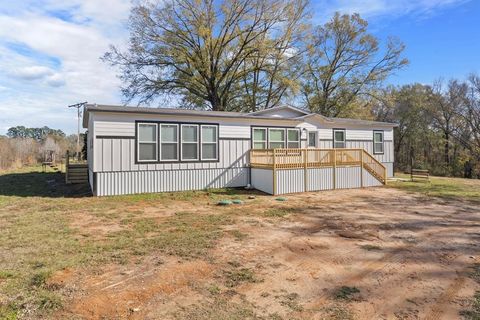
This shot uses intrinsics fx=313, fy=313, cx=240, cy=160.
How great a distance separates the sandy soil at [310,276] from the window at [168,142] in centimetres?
565

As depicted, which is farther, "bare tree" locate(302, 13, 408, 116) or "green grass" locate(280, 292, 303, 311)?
"bare tree" locate(302, 13, 408, 116)

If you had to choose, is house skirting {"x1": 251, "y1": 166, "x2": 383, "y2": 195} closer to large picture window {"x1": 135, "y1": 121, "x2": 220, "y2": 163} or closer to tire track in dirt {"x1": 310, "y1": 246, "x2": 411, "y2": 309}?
large picture window {"x1": 135, "y1": 121, "x2": 220, "y2": 163}

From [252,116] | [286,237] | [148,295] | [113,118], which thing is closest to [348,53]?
[252,116]

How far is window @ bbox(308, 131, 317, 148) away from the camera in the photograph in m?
15.9

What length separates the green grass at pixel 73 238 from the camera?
3645mm

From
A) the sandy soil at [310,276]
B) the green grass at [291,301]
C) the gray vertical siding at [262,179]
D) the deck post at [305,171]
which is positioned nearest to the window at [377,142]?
the deck post at [305,171]

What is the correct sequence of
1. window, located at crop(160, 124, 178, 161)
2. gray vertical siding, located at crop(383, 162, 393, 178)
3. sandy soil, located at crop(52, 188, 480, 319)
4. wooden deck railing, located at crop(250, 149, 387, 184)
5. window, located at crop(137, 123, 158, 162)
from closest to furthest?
sandy soil, located at crop(52, 188, 480, 319) < window, located at crop(137, 123, 158, 162) < window, located at crop(160, 124, 178, 161) < wooden deck railing, located at crop(250, 149, 387, 184) < gray vertical siding, located at crop(383, 162, 393, 178)

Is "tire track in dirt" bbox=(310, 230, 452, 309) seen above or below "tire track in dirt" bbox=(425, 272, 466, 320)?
above

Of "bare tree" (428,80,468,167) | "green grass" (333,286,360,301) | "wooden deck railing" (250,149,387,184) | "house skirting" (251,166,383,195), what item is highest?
"bare tree" (428,80,468,167)

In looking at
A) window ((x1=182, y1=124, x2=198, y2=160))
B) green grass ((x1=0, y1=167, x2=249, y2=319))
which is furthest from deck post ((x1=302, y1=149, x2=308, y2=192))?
window ((x1=182, y1=124, x2=198, y2=160))

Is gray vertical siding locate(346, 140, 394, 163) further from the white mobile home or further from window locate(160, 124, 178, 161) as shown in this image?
window locate(160, 124, 178, 161)

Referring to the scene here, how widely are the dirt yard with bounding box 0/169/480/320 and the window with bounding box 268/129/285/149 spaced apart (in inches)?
247

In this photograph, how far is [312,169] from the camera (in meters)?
13.1

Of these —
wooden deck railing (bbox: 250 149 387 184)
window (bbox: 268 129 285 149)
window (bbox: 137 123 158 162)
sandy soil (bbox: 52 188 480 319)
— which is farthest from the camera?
window (bbox: 268 129 285 149)
